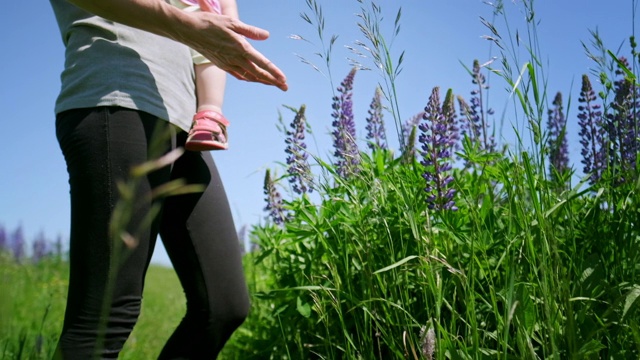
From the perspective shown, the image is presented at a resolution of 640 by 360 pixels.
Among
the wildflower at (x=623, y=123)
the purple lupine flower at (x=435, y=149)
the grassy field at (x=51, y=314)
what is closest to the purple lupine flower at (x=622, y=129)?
the wildflower at (x=623, y=123)

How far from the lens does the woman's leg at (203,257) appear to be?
6.39 feet

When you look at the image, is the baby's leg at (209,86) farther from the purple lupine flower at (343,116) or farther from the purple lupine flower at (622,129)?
the purple lupine flower at (622,129)

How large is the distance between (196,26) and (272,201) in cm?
143

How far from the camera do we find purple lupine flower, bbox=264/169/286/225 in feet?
9.48

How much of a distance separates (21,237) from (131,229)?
10.2m

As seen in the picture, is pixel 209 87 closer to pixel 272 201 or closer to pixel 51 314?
pixel 272 201

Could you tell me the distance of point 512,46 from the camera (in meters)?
1.78

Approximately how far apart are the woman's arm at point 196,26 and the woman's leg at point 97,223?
0.26 metres

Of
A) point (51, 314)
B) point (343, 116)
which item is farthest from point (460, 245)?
point (51, 314)

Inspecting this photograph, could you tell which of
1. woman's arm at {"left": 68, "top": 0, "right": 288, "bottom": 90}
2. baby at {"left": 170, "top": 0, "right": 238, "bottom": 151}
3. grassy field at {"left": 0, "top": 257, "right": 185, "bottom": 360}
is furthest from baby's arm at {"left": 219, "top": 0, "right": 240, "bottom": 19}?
grassy field at {"left": 0, "top": 257, "right": 185, "bottom": 360}

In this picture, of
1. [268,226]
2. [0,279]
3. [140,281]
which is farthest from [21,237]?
[0,279]

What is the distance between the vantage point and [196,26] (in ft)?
5.13

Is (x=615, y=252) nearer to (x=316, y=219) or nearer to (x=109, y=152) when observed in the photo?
(x=316, y=219)

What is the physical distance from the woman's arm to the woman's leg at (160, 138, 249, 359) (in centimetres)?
42
